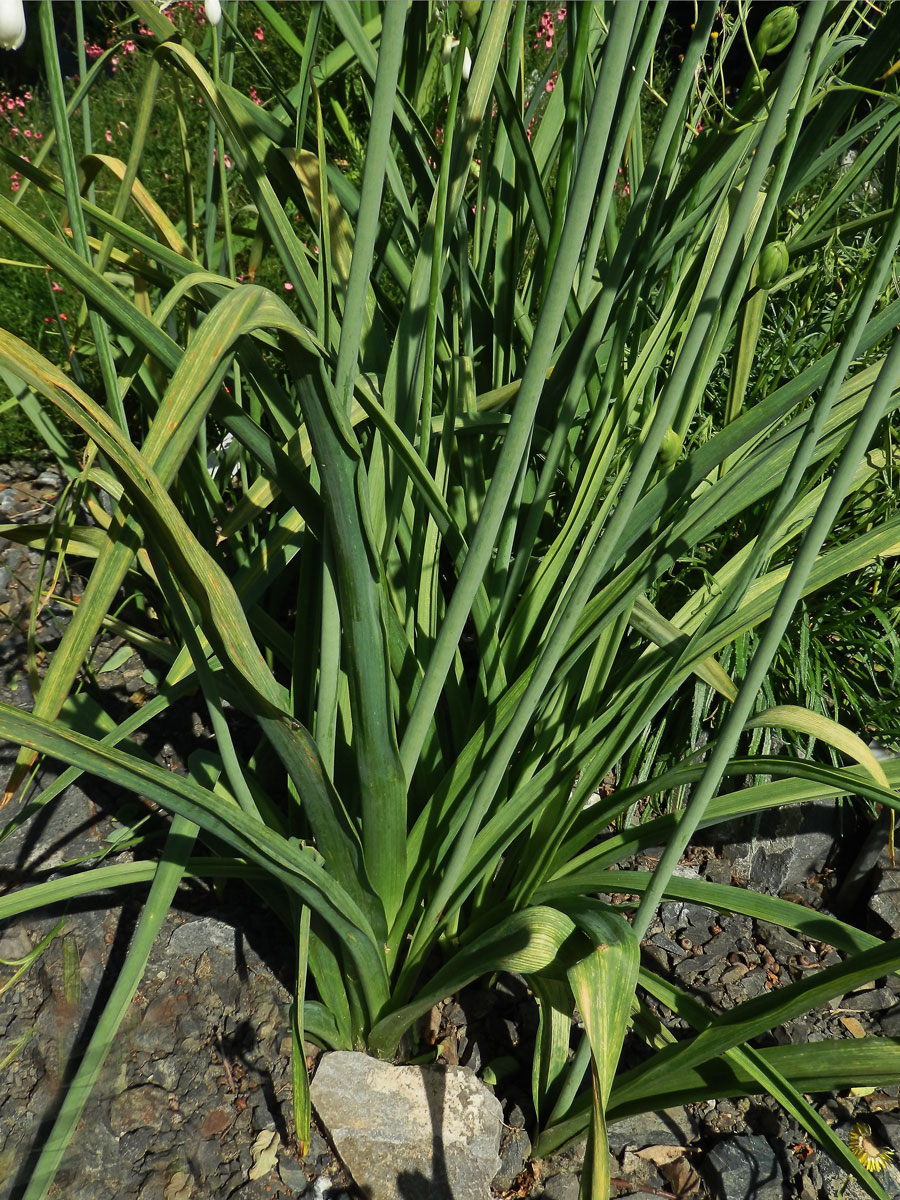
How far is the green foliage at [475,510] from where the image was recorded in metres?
0.62

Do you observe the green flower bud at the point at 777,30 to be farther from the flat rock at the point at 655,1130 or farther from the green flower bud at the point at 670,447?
the flat rock at the point at 655,1130

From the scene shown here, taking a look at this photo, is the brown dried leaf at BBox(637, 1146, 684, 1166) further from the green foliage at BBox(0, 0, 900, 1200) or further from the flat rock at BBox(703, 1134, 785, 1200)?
the green foliage at BBox(0, 0, 900, 1200)

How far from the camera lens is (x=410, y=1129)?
95cm

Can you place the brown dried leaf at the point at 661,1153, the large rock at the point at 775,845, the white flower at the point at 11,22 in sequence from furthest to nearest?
the large rock at the point at 775,845 → the brown dried leaf at the point at 661,1153 → the white flower at the point at 11,22

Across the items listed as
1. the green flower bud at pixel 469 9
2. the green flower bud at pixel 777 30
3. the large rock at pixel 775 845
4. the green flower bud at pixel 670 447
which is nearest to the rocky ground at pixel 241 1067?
the large rock at pixel 775 845

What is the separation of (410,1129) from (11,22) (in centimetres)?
106

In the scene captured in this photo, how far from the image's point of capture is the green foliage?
2.04 feet

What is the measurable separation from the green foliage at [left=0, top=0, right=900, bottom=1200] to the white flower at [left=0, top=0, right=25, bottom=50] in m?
0.08

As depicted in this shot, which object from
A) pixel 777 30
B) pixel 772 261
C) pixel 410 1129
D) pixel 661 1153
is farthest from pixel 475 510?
pixel 661 1153

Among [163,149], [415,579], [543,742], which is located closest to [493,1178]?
[543,742]

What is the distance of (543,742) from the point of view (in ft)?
3.07

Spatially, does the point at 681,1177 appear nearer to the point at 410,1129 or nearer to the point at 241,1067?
the point at 410,1129

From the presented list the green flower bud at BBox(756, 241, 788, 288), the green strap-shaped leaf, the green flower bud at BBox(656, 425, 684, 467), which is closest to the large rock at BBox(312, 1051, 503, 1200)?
the green strap-shaped leaf

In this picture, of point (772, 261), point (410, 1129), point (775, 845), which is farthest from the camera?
point (775, 845)
